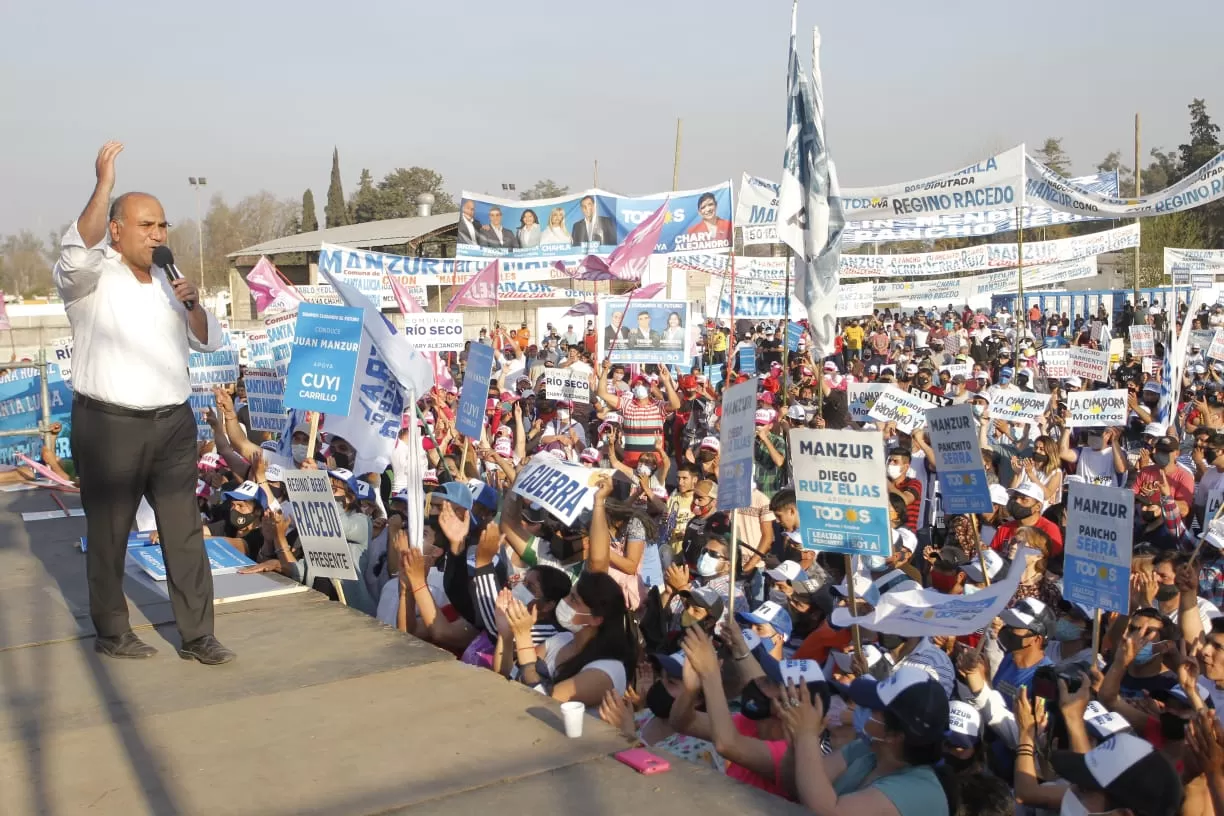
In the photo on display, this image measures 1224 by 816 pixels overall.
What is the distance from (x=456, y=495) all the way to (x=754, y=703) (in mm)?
2972

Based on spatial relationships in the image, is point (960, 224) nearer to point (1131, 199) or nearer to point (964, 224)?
point (964, 224)

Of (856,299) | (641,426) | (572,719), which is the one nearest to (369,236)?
(856,299)

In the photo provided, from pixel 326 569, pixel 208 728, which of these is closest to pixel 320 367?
pixel 326 569

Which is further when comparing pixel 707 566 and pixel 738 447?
pixel 707 566

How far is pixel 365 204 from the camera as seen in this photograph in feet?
221

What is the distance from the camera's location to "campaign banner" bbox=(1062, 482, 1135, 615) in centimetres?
500

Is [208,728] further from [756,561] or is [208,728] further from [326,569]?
[756,561]

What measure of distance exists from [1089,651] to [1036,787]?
5.39 ft

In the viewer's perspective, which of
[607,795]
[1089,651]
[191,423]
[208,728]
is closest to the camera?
[607,795]

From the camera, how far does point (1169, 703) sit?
425cm

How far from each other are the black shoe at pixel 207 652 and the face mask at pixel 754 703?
2.06m

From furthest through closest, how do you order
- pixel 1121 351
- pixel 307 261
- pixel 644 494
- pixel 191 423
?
pixel 307 261 < pixel 1121 351 < pixel 644 494 < pixel 191 423

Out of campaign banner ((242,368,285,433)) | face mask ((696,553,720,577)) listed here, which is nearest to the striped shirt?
campaign banner ((242,368,285,433))

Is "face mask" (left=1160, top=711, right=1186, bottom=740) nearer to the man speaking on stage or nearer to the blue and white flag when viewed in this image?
the man speaking on stage
